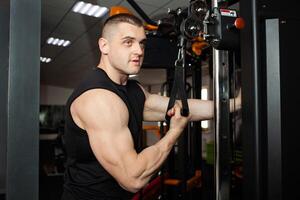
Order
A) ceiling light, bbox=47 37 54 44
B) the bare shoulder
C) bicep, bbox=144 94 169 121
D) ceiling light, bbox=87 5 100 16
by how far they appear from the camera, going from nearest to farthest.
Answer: the bare shoulder, bicep, bbox=144 94 169 121, ceiling light, bbox=87 5 100 16, ceiling light, bbox=47 37 54 44

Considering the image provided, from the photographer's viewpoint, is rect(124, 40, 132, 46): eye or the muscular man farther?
rect(124, 40, 132, 46): eye

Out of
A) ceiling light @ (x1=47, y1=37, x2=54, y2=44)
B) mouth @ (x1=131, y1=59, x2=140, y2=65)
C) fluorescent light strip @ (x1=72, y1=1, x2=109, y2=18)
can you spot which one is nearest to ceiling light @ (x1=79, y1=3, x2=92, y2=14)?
fluorescent light strip @ (x1=72, y1=1, x2=109, y2=18)

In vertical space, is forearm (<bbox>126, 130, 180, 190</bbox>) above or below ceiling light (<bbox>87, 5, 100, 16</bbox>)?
below

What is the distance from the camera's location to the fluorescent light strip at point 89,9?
3.77 m

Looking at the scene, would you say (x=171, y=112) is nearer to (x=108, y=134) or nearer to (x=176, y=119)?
(x=176, y=119)

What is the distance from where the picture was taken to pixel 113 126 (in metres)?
1.20

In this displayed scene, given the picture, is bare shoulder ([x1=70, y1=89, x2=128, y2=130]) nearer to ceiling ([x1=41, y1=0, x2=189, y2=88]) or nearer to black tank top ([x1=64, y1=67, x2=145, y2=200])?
black tank top ([x1=64, y1=67, x2=145, y2=200])

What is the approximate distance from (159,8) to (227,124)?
2.93 m

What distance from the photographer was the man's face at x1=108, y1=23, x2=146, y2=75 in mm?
1376

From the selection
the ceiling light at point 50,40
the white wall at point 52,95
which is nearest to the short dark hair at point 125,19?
the ceiling light at point 50,40

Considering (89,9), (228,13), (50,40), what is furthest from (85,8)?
(228,13)

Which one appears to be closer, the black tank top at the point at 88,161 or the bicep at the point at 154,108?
the black tank top at the point at 88,161

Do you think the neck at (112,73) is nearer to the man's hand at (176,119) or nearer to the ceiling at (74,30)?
the man's hand at (176,119)

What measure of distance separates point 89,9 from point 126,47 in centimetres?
283
